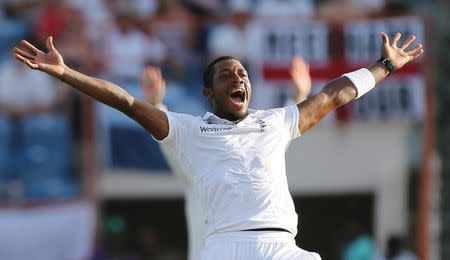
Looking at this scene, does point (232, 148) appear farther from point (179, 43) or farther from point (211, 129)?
point (179, 43)

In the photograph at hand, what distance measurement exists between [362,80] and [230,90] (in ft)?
2.73

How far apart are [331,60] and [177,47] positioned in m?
1.97

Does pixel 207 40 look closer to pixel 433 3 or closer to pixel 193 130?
pixel 433 3

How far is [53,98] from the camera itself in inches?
648

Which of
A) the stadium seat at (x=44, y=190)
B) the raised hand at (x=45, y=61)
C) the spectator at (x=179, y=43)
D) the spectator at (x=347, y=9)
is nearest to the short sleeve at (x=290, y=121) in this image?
the raised hand at (x=45, y=61)

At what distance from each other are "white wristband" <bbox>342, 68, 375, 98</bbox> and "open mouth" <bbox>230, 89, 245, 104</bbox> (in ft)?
2.28

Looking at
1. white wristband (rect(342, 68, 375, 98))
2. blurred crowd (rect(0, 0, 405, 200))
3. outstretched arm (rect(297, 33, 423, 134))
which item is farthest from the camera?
blurred crowd (rect(0, 0, 405, 200))

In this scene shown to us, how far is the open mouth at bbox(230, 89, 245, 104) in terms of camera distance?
7262 mm

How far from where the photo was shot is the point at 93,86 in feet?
22.4

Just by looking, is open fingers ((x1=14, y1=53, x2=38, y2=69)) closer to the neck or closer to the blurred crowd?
the neck

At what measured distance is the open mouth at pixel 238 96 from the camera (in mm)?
7262

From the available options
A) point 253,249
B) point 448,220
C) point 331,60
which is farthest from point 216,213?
point 448,220

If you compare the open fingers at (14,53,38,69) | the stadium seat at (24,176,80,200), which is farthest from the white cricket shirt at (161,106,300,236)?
the stadium seat at (24,176,80,200)

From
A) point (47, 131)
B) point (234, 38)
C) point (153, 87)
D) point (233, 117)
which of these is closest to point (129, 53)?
point (234, 38)
